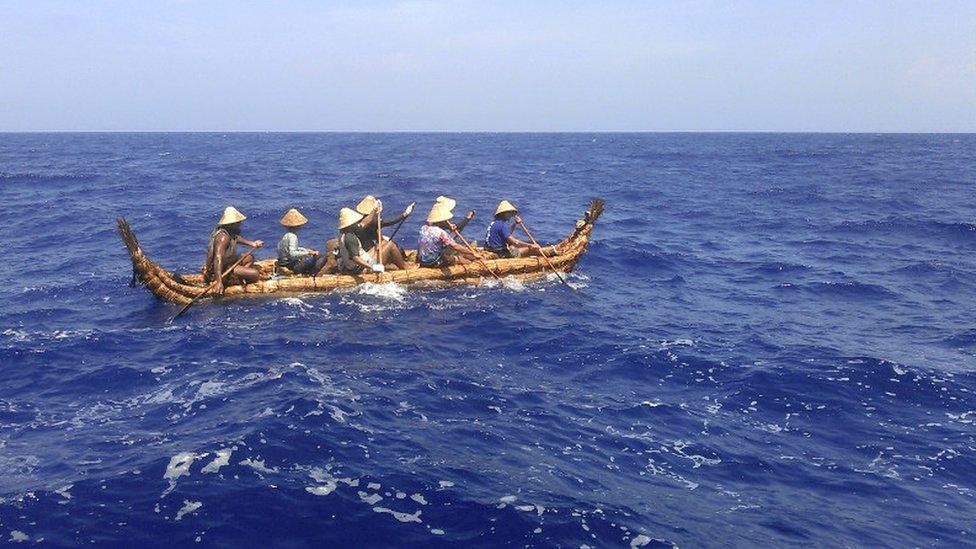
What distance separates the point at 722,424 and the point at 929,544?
117 inches

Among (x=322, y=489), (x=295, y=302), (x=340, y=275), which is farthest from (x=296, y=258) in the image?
(x=322, y=489)

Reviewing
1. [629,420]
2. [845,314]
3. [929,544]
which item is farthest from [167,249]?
[929,544]

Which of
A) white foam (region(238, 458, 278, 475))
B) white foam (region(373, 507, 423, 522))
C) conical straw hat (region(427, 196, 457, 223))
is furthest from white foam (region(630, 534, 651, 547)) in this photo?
conical straw hat (region(427, 196, 457, 223))

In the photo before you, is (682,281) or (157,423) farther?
(682,281)

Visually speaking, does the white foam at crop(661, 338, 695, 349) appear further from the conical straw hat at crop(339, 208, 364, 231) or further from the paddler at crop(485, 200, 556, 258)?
the conical straw hat at crop(339, 208, 364, 231)

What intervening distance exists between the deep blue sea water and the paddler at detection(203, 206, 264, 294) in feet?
2.27

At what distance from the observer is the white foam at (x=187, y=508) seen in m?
6.92

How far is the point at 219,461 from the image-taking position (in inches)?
315

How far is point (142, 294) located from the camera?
1576 centimetres

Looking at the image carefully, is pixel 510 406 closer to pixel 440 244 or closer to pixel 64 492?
pixel 64 492

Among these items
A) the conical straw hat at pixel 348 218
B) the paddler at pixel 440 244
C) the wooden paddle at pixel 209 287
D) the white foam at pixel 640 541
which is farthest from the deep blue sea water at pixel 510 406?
the conical straw hat at pixel 348 218

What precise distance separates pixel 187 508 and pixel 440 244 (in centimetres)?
996

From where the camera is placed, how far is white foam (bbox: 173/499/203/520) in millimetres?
6917

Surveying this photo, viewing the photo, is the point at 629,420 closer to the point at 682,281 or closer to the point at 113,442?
the point at 113,442
